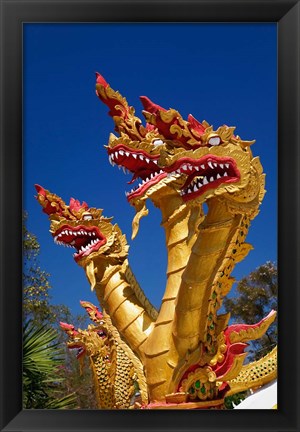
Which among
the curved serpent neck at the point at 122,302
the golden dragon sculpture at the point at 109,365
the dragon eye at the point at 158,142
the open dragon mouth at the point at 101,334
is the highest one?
the dragon eye at the point at 158,142

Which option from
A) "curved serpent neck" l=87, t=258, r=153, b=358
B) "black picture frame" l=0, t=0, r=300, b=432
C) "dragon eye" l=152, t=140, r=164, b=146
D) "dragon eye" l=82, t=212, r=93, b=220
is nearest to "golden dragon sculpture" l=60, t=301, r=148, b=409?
"curved serpent neck" l=87, t=258, r=153, b=358

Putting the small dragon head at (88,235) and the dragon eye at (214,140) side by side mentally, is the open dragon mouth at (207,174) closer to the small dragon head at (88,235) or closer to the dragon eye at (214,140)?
the dragon eye at (214,140)

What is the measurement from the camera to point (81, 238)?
305 inches

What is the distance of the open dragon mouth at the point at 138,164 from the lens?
6773 mm

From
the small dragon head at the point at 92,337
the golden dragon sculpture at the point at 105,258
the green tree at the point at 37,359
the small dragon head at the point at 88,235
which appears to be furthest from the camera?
the small dragon head at the point at 92,337

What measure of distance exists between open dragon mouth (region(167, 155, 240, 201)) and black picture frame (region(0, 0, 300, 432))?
171 cm

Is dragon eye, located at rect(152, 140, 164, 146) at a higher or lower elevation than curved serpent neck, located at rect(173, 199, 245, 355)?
higher

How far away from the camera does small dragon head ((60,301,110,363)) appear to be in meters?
8.37

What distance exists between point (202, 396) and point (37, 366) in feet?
Result: 4.19

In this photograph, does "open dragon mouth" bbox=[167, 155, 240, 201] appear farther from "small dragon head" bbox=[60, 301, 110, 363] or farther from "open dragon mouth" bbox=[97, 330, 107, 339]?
"open dragon mouth" bbox=[97, 330, 107, 339]

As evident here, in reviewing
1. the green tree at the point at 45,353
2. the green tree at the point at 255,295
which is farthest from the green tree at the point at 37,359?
the green tree at the point at 255,295
